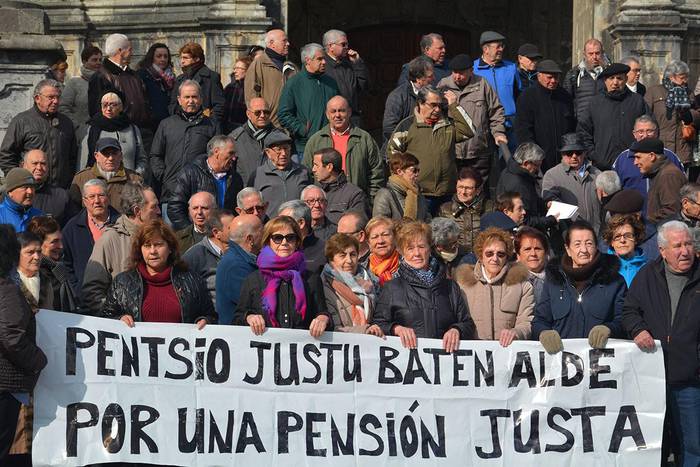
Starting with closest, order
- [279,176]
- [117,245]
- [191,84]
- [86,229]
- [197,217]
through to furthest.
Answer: [117,245], [86,229], [197,217], [279,176], [191,84]

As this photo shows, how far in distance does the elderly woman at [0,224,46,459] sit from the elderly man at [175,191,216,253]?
7.37 ft

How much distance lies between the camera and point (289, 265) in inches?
454

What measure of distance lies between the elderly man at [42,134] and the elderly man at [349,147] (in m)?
2.18

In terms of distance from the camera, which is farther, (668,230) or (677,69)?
(677,69)

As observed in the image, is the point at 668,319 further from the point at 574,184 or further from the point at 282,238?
the point at 574,184

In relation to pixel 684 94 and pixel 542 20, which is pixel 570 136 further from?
pixel 542 20

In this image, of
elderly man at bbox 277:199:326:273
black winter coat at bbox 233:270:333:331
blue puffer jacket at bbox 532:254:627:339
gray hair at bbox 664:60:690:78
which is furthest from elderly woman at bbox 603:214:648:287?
gray hair at bbox 664:60:690:78

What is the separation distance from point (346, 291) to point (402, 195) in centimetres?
262

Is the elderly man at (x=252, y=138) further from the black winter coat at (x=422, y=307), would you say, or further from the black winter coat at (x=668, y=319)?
the black winter coat at (x=668, y=319)

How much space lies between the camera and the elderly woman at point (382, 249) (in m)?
12.6

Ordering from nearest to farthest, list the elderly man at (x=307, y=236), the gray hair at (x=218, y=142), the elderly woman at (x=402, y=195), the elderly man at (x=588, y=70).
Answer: the elderly man at (x=307, y=236) < the elderly woman at (x=402, y=195) < the gray hair at (x=218, y=142) < the elderly man at (x=588, y=70)

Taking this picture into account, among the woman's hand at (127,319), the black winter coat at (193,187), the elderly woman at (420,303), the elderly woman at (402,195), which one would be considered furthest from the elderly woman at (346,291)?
the black winter coat at (193,187)

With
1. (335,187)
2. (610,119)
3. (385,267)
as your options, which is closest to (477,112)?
(610,119)

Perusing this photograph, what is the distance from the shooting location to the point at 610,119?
1678cm
